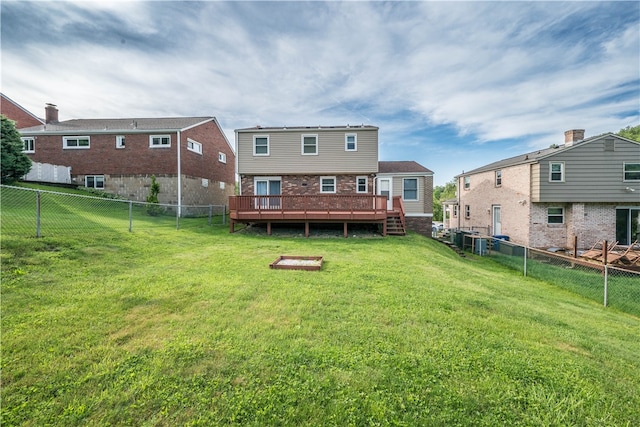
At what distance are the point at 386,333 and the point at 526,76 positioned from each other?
17.5 metres

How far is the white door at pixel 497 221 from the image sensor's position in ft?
64.0

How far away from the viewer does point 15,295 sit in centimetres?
401

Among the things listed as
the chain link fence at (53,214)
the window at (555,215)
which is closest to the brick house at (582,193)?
the window at (555,215)

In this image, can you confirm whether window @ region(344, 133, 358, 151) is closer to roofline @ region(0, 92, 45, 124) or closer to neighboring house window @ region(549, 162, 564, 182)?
neighboring house window @ region(549, 162, 564, 182)

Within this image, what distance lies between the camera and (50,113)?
21953 mm

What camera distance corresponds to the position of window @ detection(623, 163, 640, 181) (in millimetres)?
15860

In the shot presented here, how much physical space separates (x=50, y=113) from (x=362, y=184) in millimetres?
26562

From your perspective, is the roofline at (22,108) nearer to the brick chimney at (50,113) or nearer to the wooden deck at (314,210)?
the brick chimney at (50,113)

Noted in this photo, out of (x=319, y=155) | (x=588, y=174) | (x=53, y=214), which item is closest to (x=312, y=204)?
(x=319, y=155)

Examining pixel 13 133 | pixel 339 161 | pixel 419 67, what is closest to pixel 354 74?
pixel 419 67

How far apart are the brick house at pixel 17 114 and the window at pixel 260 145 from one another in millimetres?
20718

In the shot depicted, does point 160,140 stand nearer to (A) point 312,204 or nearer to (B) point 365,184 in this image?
(A) point 312,204

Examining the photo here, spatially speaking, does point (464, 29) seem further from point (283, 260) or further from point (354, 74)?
point (283, 260)

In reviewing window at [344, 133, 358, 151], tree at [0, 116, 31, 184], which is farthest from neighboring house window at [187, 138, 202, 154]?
window at [344, 133, 358, 151]
